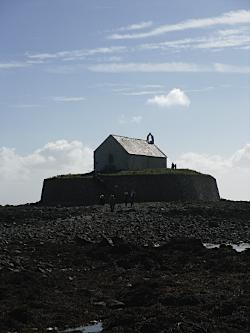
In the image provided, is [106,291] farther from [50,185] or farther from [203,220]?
[50,185]

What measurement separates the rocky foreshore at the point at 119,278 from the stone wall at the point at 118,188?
10.1 metres

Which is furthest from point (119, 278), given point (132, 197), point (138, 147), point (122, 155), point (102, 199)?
point (138, 147)

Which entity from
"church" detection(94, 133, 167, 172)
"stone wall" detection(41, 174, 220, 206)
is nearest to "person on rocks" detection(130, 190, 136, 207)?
"stone wall" detection(41, 174, 220, 206)

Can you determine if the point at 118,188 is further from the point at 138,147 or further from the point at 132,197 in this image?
the point at 138,147

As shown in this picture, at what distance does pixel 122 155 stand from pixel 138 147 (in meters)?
2.79

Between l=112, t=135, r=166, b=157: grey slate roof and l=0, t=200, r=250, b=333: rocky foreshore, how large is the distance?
15388 mm

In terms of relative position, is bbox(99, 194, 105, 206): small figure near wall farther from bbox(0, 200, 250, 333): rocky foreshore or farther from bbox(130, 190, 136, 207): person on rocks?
bbox(0, 200, 250, 333): rocky foreshore

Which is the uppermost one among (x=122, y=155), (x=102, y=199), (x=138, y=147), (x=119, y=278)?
(x=138, y=147)

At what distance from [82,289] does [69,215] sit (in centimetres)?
1649

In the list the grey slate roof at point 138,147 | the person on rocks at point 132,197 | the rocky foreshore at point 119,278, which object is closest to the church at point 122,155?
the grey slate roof at point 138,147

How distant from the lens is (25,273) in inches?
509

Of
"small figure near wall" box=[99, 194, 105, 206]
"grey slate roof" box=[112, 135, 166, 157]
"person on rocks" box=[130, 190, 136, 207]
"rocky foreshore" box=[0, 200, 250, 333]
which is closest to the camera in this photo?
"rocky foreshore" box=[0, 200, 250, 333]

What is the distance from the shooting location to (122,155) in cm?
4159

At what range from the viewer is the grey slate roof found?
138 ft
